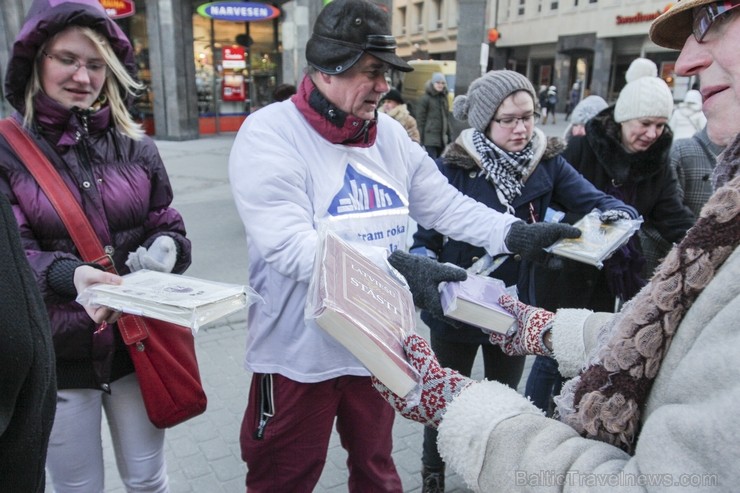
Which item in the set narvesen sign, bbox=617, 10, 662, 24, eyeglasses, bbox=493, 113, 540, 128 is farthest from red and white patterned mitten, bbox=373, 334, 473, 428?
narvesen sign, bbox=617, 10, 662, 24

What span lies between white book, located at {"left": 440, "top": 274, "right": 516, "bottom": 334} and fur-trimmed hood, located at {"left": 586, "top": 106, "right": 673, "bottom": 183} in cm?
183

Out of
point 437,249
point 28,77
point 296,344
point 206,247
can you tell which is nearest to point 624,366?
point 296,344

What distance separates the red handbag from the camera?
1745 millimetres

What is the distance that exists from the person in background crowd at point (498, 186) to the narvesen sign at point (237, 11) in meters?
13.5

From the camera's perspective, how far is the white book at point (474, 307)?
1.51 metres

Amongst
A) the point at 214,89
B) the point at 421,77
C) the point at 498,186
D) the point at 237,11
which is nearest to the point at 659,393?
the point at 498,186

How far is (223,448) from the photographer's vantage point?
3020mm

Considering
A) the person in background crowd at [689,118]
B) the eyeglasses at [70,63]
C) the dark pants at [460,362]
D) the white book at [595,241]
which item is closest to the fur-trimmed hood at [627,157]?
the white book at [595,241]

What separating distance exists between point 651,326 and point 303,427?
4.32 feet

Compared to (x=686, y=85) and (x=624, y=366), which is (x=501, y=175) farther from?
(x=686, y=85)

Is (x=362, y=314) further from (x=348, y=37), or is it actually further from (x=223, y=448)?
(x=223, y=448)

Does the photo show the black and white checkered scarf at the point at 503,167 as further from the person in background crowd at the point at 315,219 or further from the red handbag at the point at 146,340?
the red handbag at the point at 146,340

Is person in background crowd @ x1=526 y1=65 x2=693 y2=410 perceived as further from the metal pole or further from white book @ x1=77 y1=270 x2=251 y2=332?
the metal pole

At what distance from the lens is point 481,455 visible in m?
1.05
